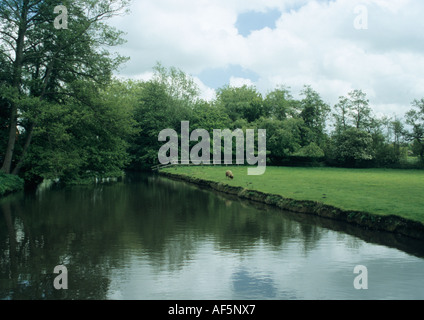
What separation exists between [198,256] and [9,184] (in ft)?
62.2

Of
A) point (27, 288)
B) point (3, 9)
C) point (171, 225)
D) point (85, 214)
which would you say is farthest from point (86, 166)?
point (27, 288)

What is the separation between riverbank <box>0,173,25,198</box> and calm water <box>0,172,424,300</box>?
6.61 metres

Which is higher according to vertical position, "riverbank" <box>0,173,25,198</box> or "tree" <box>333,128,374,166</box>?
"tree" <box>333,128,374,166</box>

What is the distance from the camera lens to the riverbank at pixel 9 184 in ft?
78.0

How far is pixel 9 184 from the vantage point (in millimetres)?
24734

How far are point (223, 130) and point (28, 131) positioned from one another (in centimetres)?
3121

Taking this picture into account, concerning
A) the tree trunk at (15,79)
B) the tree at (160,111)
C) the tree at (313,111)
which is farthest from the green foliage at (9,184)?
the tree at (313,111)

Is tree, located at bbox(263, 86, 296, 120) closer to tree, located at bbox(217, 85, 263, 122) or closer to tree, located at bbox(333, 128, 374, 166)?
tree, located at bbox(217, 85, 263, 122)

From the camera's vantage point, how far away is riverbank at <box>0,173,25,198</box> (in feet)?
78.0

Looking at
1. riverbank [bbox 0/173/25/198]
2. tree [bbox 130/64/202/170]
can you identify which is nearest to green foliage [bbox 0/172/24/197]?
riverbank [bbox 0/173/25/198]

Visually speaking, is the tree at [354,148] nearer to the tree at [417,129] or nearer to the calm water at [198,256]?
the tree at [417,129]

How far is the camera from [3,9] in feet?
84.0

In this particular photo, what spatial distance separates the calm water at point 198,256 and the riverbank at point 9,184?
6.61 meters

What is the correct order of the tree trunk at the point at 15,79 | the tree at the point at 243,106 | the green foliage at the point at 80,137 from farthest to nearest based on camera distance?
1. the tree at the point at 243,106
2. the green foliage at the point at 80,137
3. the tree trunk at the point at 15,79
